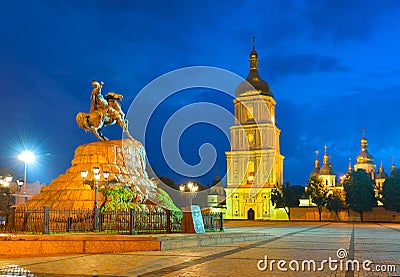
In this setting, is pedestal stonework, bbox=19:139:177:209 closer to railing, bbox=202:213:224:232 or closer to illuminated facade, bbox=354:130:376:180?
railing, bbox=202:213:224:232

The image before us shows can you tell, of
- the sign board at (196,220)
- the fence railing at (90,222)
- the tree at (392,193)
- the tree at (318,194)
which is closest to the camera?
the fence railing at (90,222)

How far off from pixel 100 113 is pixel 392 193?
45.1 m

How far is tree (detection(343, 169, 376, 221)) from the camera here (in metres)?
61.0

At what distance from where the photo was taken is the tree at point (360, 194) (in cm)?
6100

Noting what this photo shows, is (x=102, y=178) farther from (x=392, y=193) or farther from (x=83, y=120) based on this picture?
(x=392, y=193)

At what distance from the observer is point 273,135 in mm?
76438

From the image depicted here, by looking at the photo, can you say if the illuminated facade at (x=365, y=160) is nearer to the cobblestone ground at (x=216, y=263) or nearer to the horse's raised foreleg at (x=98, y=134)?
the horse's raised foreleg at (x=98, y=134)

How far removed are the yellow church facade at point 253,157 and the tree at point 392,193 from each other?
1643cm

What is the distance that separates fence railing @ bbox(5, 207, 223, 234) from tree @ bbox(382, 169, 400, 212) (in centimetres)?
4592

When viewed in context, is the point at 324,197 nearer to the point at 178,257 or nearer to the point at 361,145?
the point at 361,145

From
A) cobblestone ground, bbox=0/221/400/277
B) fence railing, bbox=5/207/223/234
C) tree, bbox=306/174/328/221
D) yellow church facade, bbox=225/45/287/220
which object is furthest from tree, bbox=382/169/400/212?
cobblestone ground, bbox=0/221/400/277

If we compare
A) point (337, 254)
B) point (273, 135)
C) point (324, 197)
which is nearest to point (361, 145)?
point (273, 135)

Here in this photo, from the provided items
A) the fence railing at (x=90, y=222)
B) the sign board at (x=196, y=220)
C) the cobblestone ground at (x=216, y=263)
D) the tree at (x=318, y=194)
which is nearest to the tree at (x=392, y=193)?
the tree at (x=318, y=194)

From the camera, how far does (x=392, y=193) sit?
2291 inches
